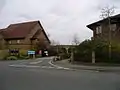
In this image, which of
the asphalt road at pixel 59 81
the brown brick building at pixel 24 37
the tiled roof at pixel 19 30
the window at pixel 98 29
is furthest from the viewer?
Answer: the tiled roof at pixel 19 30

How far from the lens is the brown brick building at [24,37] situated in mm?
69625

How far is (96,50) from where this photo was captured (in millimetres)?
33062

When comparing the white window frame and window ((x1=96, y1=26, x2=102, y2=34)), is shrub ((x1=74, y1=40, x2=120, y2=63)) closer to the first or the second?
the white window frame

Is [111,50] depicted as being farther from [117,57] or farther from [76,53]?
[76,53]

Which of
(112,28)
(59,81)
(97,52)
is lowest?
(59,81)

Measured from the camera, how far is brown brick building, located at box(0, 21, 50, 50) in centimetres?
6962

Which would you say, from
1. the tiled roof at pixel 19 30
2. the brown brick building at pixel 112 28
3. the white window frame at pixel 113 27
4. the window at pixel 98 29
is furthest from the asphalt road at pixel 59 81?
the tiled roof at pixel 19 30

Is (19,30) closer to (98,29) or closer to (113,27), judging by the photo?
(98,29)

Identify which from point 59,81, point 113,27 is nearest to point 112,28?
point 113,27

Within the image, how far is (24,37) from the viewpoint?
68875 millimetres

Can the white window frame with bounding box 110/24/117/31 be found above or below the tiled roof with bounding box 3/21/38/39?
below

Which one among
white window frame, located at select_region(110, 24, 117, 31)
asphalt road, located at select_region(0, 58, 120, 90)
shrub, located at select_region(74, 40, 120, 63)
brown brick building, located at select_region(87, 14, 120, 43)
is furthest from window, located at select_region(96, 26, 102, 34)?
asphalt road, located at select_region(0, 58, 120, 90)

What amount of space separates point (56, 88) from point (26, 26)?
2515 inches

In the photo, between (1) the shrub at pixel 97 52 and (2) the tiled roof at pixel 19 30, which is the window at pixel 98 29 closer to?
(1) the shrub at pixel 97 52
